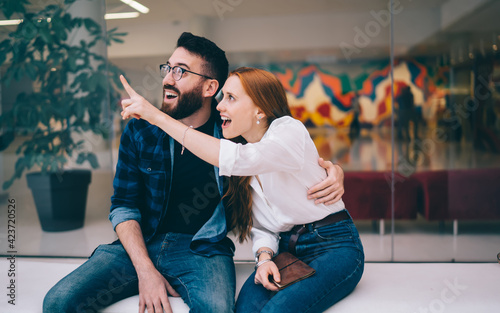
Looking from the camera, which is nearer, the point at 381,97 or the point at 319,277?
the point at 319,277

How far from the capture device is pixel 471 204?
144 inches

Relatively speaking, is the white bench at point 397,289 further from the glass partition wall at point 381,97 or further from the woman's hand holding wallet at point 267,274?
the glass partition wall at point 381,97

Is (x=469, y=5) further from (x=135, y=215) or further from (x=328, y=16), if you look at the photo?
(x=135, y=215)

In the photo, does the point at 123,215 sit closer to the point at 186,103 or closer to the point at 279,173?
the point at 186,103

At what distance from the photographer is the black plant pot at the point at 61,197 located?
382cm

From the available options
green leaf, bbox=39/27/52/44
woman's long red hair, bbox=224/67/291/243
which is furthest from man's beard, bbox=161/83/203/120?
green leaf, bbox=39/27/52/44

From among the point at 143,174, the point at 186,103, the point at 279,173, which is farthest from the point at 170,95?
the point at 279,173

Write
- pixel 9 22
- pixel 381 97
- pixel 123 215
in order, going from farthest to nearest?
pixel 9 22, pixel 381 97, pixel 123 215

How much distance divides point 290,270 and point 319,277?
0.35 ft

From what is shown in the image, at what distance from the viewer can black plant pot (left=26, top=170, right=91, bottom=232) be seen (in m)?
3.82

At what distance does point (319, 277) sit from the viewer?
1517mm

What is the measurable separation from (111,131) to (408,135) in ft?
8.64

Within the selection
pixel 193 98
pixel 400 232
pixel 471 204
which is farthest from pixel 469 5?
pixel 193 98

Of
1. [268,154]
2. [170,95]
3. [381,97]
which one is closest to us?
[268,154]
